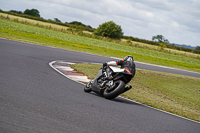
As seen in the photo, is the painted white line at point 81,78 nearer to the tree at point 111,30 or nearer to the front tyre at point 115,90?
the front tyre at point 115,90

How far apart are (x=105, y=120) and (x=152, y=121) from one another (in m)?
1.59

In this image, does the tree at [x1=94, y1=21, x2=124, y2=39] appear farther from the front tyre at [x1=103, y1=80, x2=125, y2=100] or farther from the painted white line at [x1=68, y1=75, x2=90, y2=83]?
the front tyre at [x1=103, y1=80, x2=125, y2=100]

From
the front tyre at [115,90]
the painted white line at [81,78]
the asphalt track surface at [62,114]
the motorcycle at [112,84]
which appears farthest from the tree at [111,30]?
the asphalt track surface at [62,114]

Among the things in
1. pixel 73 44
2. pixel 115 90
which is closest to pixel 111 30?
pixel 73 44

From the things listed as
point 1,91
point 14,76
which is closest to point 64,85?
point 14,76

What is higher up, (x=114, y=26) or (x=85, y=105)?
(x=114, y=26)

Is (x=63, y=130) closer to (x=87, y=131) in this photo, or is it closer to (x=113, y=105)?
(x=87, y=131)

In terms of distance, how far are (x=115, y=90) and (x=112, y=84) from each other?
0.27 metres

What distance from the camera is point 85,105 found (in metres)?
6.92

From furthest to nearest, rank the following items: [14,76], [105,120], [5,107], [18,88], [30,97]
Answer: [14,76] → [18,88] → [30,97] → [105,120] → [5,107]

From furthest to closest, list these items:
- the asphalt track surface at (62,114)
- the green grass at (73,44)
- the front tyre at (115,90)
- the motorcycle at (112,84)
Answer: the green grass at (73,44) → the motorcycle at (112,84) → the front tyre at (115,90) → the asphalt track surface at (62,114)

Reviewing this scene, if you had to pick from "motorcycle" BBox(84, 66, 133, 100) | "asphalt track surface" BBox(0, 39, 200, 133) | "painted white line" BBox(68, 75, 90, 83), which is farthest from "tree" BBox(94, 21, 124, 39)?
"asphalt track surface" BBox(0, 39, 200, 133)

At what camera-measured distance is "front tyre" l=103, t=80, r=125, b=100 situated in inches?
311

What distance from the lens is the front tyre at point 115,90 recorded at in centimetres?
789
